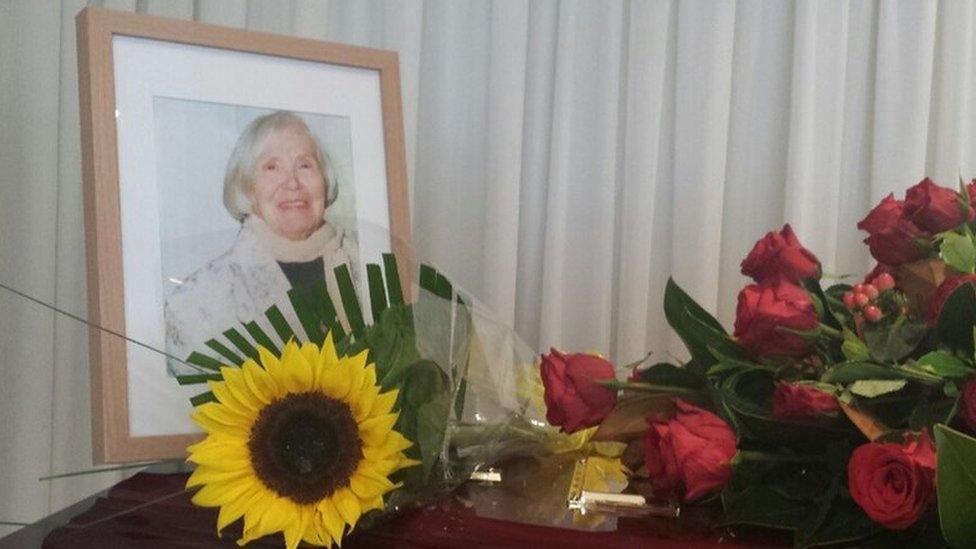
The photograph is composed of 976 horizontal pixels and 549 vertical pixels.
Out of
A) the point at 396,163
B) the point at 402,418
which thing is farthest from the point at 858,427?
the point at 396,163

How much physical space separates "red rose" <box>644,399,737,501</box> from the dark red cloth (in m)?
0.03

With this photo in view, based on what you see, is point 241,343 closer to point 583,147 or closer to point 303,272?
point 303,272

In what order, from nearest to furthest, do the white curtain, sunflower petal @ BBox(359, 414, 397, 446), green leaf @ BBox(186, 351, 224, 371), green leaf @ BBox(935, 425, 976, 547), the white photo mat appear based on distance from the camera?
green leaf @ BBox(935, 425, 976, 547), sunflower petal @ BBox(359, 414, 397, 446), green leaf @ BBox(186, 351, 224, 371), the white photo mat, the white curtain

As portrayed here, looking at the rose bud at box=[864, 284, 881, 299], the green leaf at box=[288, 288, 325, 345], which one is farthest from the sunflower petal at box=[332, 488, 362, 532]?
the rose bud at box=[864, 284, 881, 299]

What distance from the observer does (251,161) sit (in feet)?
2.84

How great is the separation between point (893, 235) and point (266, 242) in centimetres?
51

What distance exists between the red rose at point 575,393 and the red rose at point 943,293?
0.22m

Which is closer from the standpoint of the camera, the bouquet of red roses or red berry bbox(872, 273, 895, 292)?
the bouquet of red roses

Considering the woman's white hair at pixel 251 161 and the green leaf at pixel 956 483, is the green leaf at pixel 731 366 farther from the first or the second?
the woman's white hair at pixel 251 161

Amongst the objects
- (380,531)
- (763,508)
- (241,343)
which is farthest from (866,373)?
(241,343)

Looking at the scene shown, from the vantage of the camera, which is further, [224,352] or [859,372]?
[224,352]

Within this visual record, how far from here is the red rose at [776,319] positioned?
63 cm

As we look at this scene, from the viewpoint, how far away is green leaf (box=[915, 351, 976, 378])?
55cm

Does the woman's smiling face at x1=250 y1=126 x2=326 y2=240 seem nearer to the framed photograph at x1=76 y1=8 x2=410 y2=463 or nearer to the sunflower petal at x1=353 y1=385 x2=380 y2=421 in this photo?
the framed photograph at x1=76 y1=8 x2=410 y2=463
